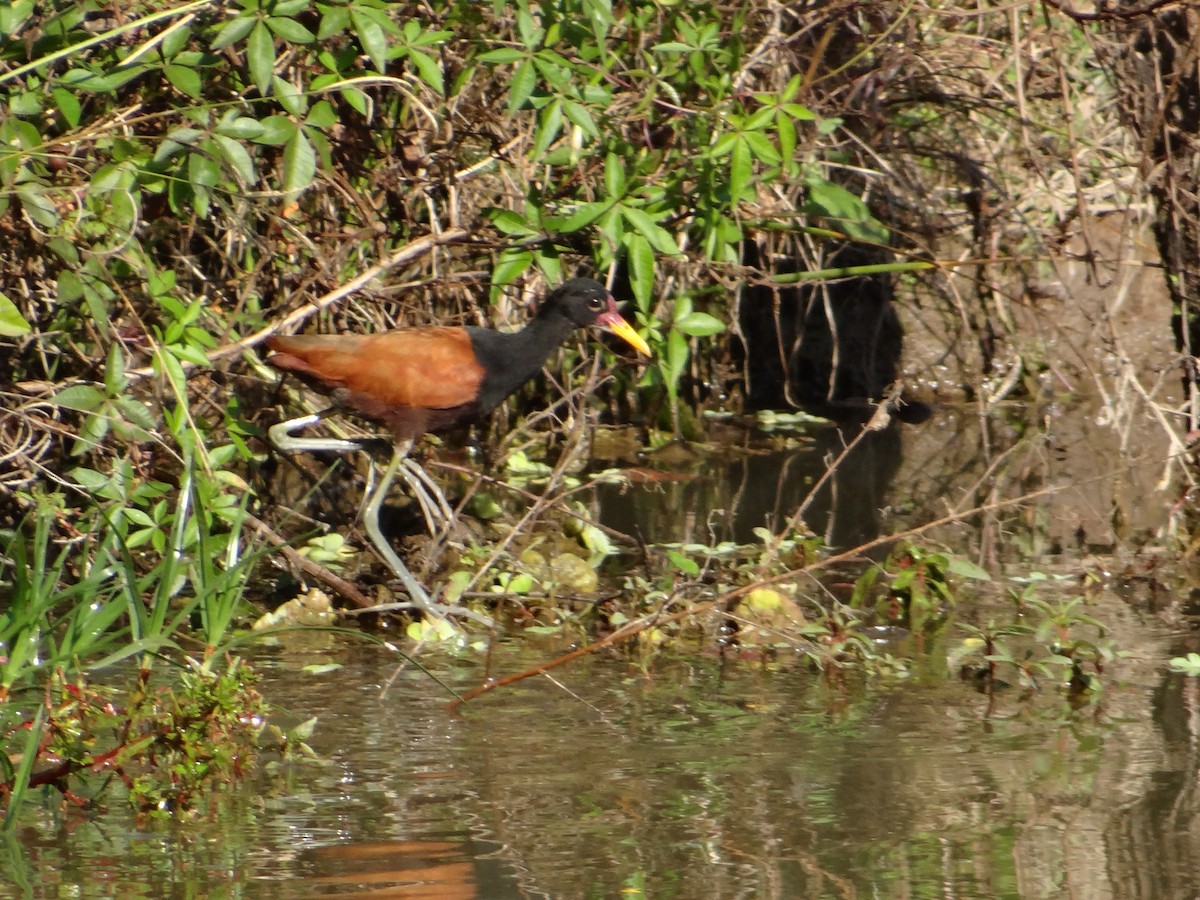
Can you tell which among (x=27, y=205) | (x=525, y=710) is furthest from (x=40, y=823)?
(x=27, y=205)

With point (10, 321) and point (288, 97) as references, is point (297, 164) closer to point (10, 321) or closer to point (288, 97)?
point (288, 97)

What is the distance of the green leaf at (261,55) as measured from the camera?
4477 mm

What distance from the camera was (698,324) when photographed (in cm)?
541

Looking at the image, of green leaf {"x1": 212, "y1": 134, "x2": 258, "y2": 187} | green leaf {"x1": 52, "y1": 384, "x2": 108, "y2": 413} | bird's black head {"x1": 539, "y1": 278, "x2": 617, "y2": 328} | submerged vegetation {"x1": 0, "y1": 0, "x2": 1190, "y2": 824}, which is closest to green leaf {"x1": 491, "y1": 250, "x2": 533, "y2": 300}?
submerged vegetation {"x1": 0, "y1": 0, "x2": 1190, "y2": 824}

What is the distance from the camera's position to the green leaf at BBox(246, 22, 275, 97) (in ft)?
14.7

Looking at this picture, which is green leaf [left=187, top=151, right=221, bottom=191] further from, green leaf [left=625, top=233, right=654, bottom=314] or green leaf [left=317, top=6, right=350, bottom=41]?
green leaf [left=625, top=233, right=654, bottom=314]

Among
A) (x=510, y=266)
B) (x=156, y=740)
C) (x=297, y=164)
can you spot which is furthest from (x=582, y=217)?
(x=156, y=740)

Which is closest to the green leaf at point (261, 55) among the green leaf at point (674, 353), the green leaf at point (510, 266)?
the green leaf at point (510, 266)

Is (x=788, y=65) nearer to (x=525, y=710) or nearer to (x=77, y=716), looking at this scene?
(x=525, y=710)

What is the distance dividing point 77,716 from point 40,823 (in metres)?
0.23

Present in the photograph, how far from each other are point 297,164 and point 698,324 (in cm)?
139

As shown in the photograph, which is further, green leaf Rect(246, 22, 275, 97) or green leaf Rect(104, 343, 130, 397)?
green leaf Rect(104, 343, 130, 397)

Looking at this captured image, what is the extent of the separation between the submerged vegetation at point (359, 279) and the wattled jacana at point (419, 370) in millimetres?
134

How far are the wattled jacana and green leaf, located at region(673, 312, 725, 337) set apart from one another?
32 centimetres
